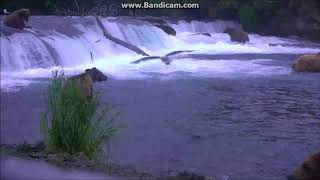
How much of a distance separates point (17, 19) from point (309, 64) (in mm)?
8359

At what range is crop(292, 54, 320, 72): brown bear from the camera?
1712cm

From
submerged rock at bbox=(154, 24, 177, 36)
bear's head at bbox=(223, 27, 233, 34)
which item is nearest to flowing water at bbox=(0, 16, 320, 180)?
submerged rock at bbox=(154, 24, 177, 36)

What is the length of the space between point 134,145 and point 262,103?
4.61 m

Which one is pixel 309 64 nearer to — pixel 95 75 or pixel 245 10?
pixel 95 75

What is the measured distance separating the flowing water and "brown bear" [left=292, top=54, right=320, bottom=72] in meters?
0.30

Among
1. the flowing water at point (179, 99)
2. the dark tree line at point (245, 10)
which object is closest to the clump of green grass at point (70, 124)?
the flowing water at point (179, 99)

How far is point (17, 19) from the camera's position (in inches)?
687

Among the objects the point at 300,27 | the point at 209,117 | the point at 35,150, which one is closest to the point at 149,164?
the point at 35,150

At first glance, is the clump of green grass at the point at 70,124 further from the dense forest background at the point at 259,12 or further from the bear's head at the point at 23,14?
the dense forest background at the point at 259,12

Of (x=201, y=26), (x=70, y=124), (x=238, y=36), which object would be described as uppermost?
(x=201, y=26)

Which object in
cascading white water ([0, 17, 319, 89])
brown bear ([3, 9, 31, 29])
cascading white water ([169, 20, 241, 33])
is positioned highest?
cascading white water ([169, 20, 241, 33])

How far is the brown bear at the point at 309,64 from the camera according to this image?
17.1m

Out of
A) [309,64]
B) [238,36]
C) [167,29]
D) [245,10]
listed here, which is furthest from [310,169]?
[245,10]

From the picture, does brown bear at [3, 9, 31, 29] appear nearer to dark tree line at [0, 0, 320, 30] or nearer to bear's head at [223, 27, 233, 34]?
dark tree line at [0, 0, 320, 30]
